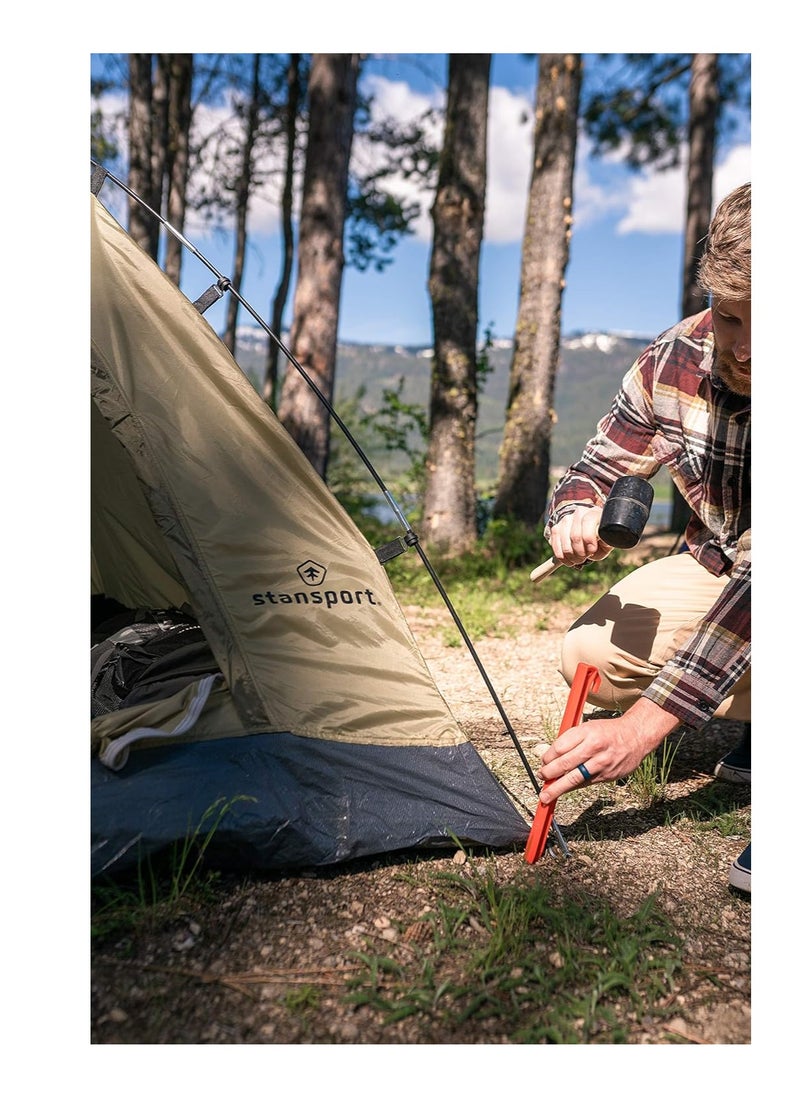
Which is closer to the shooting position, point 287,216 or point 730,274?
point 730,274

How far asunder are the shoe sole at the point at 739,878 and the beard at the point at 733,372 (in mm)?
1316

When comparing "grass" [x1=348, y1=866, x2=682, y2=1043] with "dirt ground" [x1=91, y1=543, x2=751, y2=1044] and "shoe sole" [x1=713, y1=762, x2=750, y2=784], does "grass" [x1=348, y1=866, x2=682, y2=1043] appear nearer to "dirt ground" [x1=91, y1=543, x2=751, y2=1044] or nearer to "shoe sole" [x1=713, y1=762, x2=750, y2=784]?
"dirt ground" [x1=91, y1=543, x2=751, y2=1044]

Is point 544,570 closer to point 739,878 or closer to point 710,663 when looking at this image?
point 710,663

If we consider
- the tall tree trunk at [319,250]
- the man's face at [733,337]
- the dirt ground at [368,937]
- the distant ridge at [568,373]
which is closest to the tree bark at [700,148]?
the tall tree trunk at [319,250]

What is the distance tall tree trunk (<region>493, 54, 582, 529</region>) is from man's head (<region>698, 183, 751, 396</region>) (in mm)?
5057

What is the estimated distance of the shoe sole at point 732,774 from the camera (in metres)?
3.04

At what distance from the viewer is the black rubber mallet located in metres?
2.35

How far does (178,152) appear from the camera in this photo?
12.7m

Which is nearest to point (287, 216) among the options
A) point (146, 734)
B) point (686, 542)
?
point (686, 542)

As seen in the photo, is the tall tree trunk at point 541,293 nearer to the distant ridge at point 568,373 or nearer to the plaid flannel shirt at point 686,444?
the plaid flannel shirt at point 686,444

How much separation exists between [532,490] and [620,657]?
15.3 feet

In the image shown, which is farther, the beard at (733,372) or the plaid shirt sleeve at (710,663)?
the beard at (733,372)

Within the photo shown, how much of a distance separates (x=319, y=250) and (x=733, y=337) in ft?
16.7

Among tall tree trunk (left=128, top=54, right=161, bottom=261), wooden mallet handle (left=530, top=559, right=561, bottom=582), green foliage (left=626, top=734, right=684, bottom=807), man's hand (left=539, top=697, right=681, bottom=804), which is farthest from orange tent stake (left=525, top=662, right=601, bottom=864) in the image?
tall tree trunk (left=128, top=54, right=161, bottom=261)
